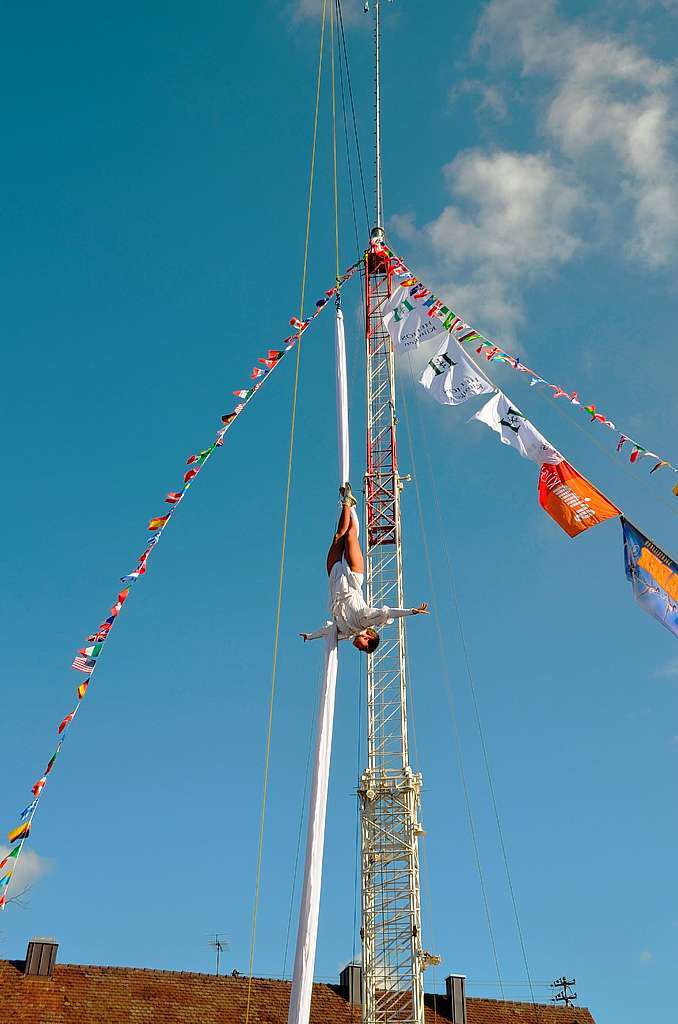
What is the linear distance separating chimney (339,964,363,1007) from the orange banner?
2231 centimetres

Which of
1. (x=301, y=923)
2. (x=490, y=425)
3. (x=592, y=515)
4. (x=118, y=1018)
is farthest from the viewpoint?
(x=118, y=1018)

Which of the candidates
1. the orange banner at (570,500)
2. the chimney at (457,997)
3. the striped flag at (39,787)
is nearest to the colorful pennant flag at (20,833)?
the striped flag at (39,787)

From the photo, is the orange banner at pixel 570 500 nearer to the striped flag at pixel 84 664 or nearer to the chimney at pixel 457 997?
the striped flag at pixel 84 664

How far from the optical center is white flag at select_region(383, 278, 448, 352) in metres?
37.7

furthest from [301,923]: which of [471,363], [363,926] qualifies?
[363,926]

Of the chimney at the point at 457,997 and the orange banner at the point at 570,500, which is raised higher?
the orange banner at the point at 570,500

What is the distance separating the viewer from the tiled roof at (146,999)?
129 feet

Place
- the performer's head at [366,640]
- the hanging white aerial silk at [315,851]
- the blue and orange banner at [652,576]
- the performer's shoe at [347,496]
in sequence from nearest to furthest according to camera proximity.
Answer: the hanging white aerial silk at [315,851] → the performer's head at [366,640] → the performer's shoe at [347,496] → the blue and orange banner at [652,576]

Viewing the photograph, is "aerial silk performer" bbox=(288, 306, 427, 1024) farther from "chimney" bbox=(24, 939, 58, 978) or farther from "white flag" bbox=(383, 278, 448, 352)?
"chimney" bbox=(24, 939, 58, 978)

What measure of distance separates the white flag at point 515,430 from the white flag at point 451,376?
1363mm

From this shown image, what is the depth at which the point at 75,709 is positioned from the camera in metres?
25.5

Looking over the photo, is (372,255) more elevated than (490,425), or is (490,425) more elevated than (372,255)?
(372,255)

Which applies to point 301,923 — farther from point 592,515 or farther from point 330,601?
point 592,515

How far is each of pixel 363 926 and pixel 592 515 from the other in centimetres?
2088
